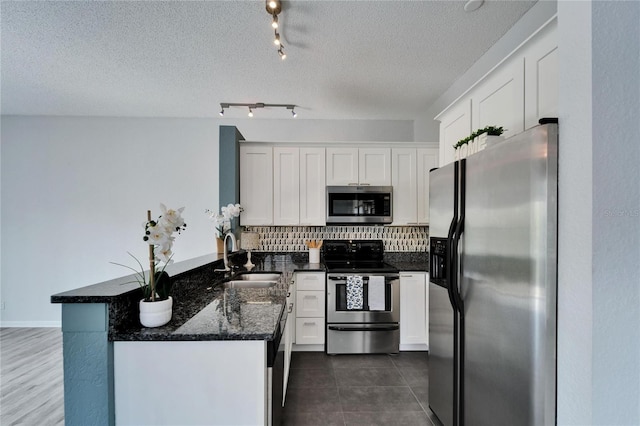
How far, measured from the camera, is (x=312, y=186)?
346 cm

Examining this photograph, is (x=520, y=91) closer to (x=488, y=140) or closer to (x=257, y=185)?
(x=488, y=140)

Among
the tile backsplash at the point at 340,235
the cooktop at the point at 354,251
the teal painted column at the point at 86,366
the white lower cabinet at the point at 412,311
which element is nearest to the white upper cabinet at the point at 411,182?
the tile backsplash at the point at 340,235

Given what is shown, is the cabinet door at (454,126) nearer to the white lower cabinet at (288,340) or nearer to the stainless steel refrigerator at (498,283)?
the stainless steel refrigerator at (498,283)

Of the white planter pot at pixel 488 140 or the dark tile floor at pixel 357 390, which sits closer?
the white planter pot at pixel 488 140

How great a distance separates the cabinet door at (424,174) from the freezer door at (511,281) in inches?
80.1

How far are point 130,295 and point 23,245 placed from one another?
13.8 ft

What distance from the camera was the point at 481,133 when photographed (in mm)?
1524

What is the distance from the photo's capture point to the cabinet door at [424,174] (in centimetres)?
347

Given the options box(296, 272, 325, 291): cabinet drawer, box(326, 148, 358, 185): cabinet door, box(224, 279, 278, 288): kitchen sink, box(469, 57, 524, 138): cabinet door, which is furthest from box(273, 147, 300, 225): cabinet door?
box(469, 57, 524, 138): cabinet door

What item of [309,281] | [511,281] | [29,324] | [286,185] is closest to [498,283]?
[511,281]

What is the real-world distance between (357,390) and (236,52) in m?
3.09

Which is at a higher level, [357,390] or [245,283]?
[245,283]

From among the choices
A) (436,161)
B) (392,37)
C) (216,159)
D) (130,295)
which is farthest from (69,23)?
(436,161)

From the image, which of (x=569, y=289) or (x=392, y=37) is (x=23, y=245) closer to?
(x=392, y=37)
